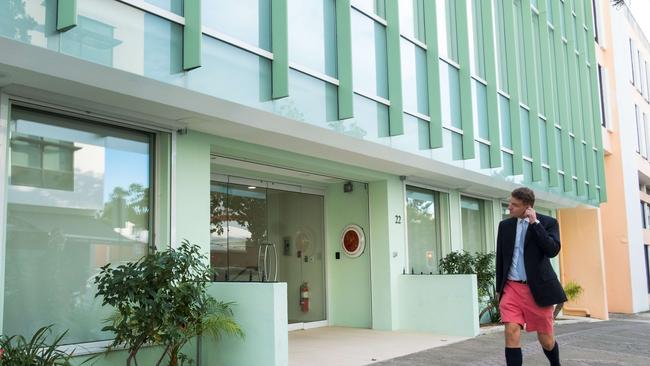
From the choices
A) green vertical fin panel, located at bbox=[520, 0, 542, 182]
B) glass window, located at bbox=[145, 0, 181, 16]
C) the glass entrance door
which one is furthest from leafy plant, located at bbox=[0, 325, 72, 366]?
green vertical fin panel, located at bbox=[520, 0, 542, 182]

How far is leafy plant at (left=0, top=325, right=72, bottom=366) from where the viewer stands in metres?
5.69

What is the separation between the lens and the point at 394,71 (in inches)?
437

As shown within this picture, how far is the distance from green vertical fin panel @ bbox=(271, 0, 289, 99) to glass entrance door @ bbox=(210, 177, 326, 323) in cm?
317

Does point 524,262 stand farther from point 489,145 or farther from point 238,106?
point 489,145

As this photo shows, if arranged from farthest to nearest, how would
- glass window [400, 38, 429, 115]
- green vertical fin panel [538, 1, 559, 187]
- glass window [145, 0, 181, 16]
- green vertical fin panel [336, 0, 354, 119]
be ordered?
green vertical fin panel [538, 1, 559, 187] < glass window [400, 38, 429, 115] < green vertical fin panel [336, 0, 354, 119] < glass window [145, 0, 181, 16]

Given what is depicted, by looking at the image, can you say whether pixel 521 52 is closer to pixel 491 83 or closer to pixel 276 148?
pixel 491 83

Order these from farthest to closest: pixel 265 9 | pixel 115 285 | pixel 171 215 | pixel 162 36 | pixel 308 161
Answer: pixel 308 161 → pixel 265 9 → pixel 171 215 → pixel 162 36 → pixel 115 285

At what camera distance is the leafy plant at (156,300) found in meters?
6.44

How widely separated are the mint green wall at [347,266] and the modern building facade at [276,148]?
0.13 feet

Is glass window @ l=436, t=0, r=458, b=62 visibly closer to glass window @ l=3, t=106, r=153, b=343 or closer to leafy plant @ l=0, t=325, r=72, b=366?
glass window @ l=3, t=106, r=153, b=343

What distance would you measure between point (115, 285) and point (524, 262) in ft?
12.6

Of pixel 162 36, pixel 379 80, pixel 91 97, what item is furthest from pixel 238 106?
pixel 379 80

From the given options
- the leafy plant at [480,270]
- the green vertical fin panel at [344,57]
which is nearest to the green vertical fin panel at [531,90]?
the leafy plant at [480,270]

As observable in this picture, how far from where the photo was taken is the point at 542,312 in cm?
556
